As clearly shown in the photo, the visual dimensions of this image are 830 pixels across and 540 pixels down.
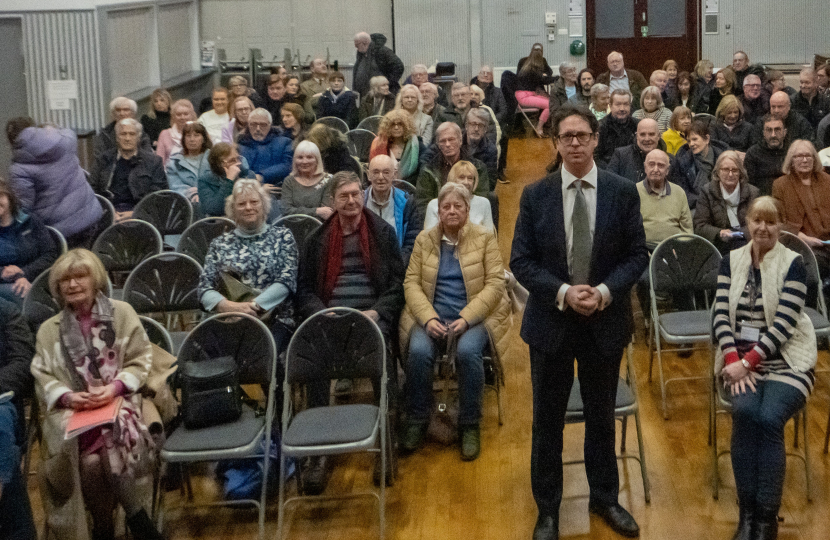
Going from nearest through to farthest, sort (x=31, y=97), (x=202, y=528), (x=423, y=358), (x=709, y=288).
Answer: (x=202, y=528) → (x=423, y=358) → (x=709, y=288) → (x=31, y=97)

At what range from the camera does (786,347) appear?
147 inches

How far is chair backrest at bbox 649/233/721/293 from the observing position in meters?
5.16

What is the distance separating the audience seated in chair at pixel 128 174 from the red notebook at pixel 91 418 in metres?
3.00

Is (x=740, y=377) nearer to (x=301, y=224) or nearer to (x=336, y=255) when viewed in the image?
(x=336, y=255)

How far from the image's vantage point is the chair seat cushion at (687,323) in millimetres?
4763

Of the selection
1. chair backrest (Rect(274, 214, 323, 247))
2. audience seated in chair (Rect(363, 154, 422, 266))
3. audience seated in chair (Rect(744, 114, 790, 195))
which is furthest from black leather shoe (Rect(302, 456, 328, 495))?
audience seated in chair (Rect(744, 114, 790, 195))

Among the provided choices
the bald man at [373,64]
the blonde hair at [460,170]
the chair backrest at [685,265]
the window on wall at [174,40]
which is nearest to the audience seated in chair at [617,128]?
the blonde hair at [460,170]

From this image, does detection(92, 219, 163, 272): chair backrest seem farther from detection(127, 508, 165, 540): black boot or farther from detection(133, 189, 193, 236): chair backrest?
detection(127, 508, 165, 540): black boot

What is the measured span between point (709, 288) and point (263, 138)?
3314 millimetres

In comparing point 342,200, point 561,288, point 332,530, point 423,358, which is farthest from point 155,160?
point 561,288

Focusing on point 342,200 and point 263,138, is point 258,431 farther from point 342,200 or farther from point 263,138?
point 263,138

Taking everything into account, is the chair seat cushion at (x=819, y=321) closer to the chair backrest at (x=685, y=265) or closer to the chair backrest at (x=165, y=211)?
the chair backrest at (x=685, y=265)

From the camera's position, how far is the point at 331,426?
3.83m

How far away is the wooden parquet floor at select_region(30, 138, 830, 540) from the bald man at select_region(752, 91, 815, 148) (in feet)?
9.96
